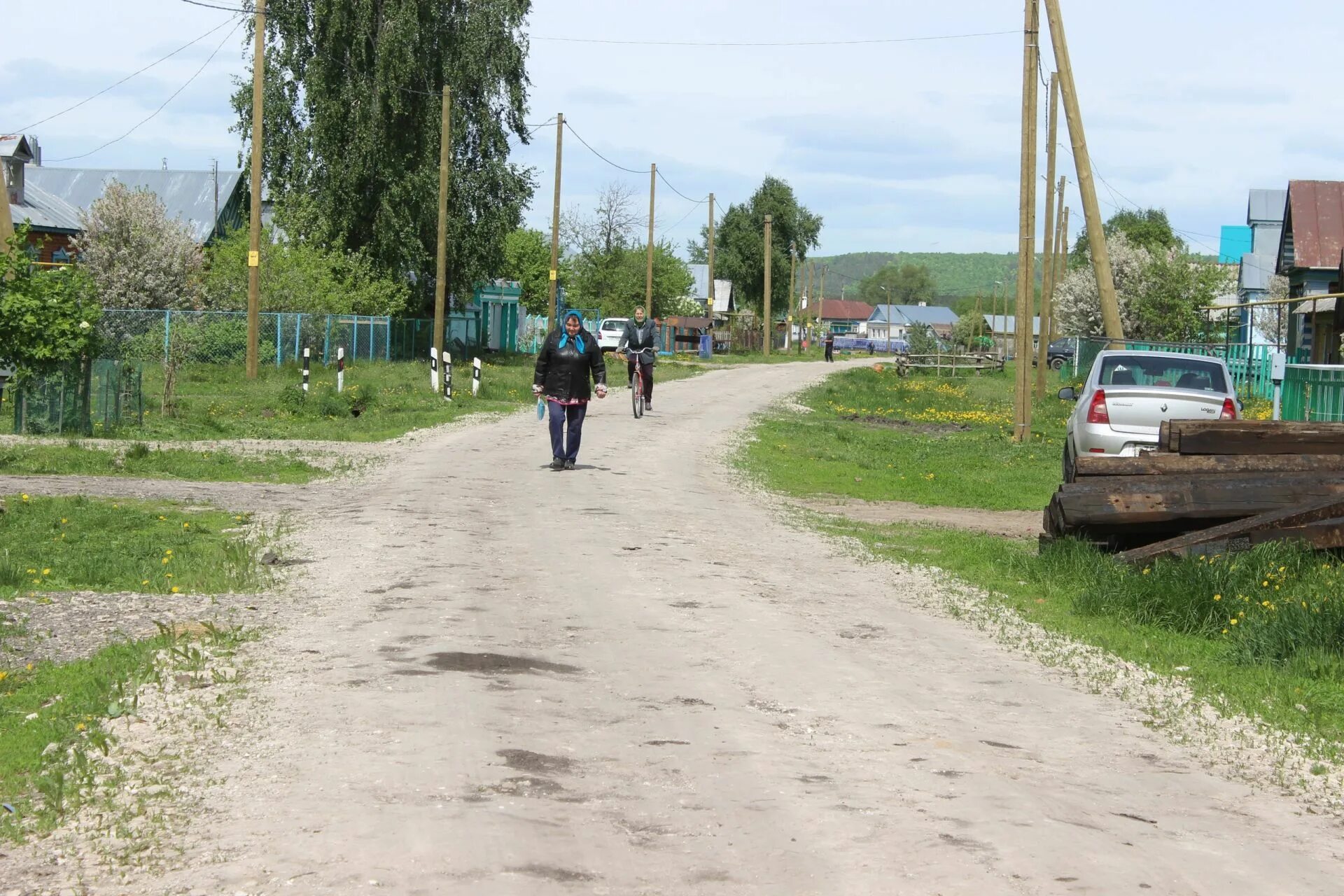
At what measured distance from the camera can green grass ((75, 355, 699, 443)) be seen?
75.0 ft

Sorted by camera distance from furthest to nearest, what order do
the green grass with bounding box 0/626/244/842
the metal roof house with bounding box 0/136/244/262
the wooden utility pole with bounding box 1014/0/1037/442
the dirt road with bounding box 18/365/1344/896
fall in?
1. the metal roof house with bounding box 0/136/244/262
2. the wooden utility pole with bounding box 1014/0/1037/442
3. the green grass with bounding box 0/626/244/842
4. the dirt road with bounding box 18/365/1344/896

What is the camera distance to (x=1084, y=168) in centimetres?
2394

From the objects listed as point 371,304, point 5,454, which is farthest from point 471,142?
point 5,454

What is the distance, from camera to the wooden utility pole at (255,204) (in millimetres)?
31422

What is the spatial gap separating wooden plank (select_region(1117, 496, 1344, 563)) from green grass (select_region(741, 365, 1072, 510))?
20.2 feet

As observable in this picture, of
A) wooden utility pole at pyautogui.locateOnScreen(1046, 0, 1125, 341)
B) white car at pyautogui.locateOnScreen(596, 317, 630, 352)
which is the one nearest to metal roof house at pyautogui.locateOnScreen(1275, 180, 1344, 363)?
wooden utility pole at pyautogui.locateOnScreen(1046, 0, 1125, 341)

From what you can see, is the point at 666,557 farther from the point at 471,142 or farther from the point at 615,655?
the point at 471,142

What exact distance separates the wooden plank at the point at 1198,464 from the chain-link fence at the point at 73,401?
579 inches

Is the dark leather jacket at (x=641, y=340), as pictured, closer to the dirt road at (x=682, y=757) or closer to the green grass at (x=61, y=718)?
the dirt road at (x=682, y=757)

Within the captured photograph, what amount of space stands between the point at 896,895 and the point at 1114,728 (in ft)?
9.67

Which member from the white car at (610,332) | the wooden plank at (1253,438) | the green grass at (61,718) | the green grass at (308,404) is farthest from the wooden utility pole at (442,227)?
the green grass at (61,718)

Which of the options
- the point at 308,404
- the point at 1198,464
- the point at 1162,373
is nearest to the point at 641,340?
the point at 308,404

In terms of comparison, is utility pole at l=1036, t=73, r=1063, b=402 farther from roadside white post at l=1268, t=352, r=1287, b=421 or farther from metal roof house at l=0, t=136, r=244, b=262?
metal roof house at l=0, t=136, r=244, b=262

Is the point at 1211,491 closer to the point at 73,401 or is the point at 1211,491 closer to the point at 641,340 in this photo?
the point at 641,340
